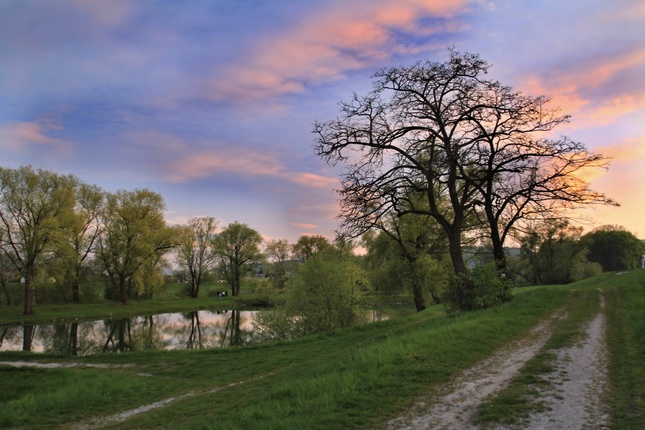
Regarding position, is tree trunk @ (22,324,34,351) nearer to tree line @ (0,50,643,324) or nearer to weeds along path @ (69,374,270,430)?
tree line @ (0,50,643,324)

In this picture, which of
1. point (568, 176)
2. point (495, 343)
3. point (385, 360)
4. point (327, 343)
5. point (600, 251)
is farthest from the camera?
point (600, 251)

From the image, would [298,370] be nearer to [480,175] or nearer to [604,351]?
[604,351]

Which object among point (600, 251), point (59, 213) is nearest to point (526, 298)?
point (59, 213)

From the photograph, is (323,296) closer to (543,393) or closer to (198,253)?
(543,393)

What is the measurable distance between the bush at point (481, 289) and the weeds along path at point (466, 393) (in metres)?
7.22

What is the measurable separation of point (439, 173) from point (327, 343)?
9.67 metres

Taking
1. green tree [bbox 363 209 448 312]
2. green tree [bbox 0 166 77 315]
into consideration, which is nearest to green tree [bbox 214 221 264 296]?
green tree [bbox 0 166 77 315]

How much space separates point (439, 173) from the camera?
Answer: 64.8 feet

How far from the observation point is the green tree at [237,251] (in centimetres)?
7356

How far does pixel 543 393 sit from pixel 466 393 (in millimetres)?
1138

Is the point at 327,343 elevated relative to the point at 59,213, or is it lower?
lower

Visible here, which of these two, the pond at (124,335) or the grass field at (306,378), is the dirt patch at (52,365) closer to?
the grass field at (306,378)

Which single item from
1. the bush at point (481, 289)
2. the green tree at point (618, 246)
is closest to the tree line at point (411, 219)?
the bush at point (481, 289)

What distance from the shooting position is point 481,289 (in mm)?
17359
